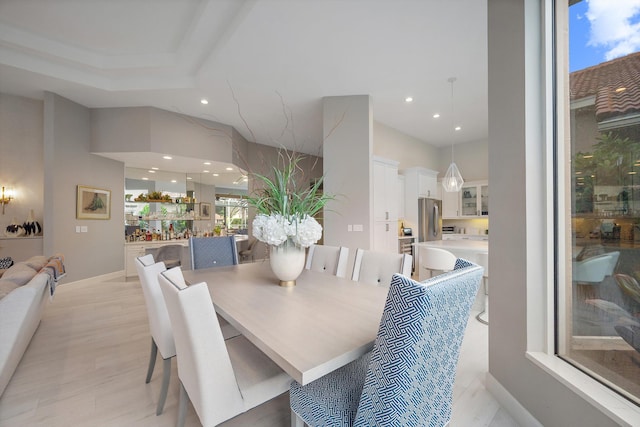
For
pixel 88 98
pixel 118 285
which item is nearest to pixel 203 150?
pixel 88 98

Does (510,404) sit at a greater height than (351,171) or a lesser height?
lesser

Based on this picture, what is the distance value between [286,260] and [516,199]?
138 cm

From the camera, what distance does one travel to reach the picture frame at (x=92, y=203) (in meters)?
4.39

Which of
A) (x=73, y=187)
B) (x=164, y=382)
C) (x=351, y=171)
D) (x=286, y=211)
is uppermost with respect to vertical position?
(x=351, y=171)

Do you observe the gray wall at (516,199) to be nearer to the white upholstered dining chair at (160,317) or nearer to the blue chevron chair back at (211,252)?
the white upholstered dining chair at (160,317)

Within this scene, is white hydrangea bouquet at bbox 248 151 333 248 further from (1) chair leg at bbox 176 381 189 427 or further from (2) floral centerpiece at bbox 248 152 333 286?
(1) chair leg at bbox 176 381 189 427

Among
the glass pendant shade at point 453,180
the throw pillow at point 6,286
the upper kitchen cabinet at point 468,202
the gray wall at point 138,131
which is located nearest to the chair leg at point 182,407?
the throw pillow at point 6,286

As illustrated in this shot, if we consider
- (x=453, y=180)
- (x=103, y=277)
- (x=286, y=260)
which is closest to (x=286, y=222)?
(x=286, y=260)

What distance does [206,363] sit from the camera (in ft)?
3.14

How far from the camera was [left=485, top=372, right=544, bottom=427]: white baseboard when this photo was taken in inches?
53.9

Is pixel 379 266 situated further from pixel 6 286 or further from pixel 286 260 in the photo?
pixel 6 286

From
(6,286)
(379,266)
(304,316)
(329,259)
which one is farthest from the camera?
(329,259)

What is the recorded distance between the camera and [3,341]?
1.57m

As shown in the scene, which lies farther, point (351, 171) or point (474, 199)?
point (474, 199)
